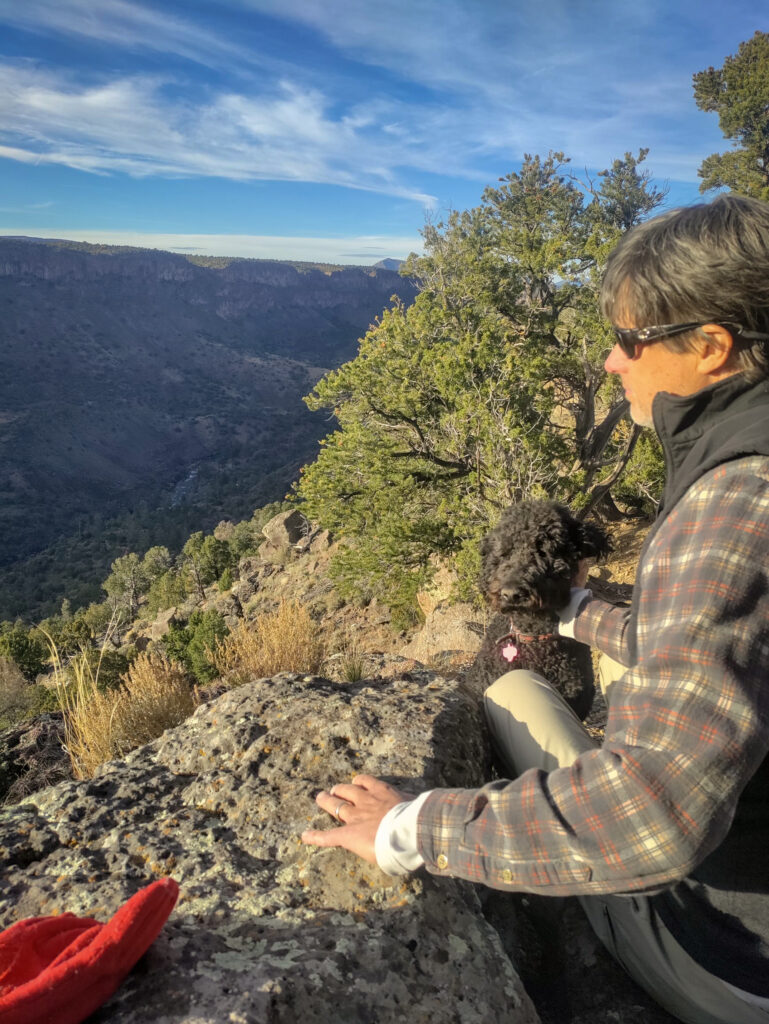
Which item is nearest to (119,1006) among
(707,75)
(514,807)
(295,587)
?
(514,807)

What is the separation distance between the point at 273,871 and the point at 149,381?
4805 inches

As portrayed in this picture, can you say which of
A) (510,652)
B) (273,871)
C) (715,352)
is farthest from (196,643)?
(715,352)

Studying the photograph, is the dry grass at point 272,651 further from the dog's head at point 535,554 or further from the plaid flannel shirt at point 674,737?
the plaid flannel shirt at point 674,737

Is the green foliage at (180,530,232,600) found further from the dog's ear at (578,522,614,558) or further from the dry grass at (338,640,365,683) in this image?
the dog's ear at (578,522,614,558)

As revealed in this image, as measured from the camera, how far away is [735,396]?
1.24 metres

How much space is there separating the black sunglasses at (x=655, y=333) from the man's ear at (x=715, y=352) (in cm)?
1

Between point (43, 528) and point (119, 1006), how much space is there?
77.2m

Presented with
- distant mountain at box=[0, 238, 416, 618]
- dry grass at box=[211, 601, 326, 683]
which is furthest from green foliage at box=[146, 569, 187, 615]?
dry grass at box=[211, 601, 326, 683]

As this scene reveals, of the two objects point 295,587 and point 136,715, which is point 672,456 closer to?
point 136,715

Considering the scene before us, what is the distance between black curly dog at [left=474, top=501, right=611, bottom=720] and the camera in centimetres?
279

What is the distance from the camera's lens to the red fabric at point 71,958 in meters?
1.01

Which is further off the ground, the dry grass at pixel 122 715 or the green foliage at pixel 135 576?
the dry grass at pixel 122 715

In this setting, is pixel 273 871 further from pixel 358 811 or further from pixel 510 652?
pixel 510 652

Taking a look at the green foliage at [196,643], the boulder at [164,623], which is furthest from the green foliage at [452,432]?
the boulder at [164,623]
